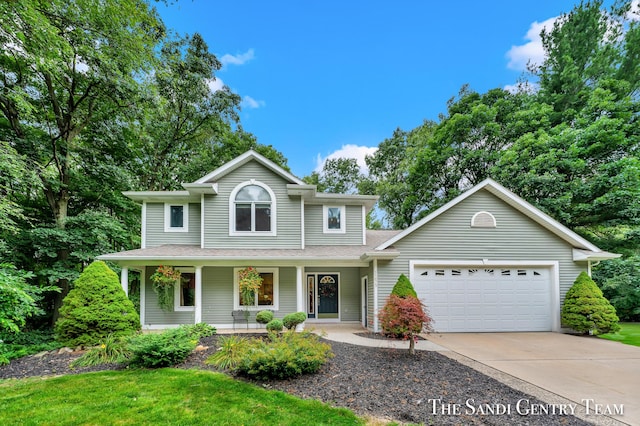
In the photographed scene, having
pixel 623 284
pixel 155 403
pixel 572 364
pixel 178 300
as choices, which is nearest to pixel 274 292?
pixel 178 300

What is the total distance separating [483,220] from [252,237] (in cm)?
839

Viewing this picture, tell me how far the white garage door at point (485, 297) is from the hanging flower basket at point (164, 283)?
8239 millimetres

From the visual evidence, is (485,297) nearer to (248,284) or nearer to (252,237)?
(248,284)

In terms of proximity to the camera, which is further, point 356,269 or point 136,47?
point 356,269

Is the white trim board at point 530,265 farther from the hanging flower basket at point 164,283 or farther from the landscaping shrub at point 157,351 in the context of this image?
the hanging flower basket at point 164,283

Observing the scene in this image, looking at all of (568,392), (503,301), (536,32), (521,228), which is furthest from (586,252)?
(536,32)

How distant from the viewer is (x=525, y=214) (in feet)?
35.8

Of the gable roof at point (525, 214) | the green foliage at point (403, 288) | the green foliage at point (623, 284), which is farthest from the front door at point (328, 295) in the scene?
the green foliage at point (623, 284)

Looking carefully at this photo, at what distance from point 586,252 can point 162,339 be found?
42.7 feet

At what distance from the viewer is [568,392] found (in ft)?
16.0

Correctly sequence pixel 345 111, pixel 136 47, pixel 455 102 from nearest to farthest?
pixel 136 47 → pixel 455 102 → pixel 345 111

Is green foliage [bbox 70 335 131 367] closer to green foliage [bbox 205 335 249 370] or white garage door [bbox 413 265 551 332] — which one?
green foliage [bbox 205 335 249 370]

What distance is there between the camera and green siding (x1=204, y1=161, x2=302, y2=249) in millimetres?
11805

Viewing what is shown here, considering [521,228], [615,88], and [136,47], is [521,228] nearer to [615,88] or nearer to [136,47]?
[615,88]
